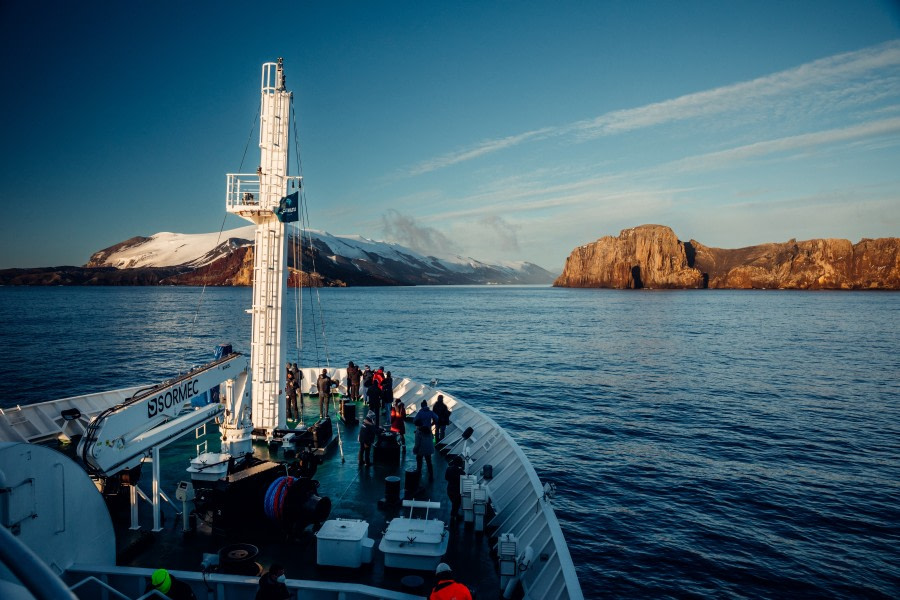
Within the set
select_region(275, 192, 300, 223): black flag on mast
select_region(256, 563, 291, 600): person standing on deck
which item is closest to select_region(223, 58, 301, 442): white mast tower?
select_region(275, 192, 300, 223): black flag on mast

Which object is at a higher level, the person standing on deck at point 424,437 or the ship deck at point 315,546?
the person standing on deck at point 424,437

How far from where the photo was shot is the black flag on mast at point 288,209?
53.9 ft

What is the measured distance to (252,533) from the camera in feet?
35.6

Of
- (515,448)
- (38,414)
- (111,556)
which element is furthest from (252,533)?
(38,414)

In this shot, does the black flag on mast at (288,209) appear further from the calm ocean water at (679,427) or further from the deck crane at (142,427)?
the calm ocean water at (679,427)

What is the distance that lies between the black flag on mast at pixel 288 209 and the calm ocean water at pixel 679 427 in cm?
1387

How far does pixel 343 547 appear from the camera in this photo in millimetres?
9492

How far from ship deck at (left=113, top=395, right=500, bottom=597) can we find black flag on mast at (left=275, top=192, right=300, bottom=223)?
7735mm

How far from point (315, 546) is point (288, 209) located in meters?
10.1

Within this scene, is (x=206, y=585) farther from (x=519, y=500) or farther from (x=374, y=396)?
(x=374, y=396)

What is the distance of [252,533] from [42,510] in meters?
3.98

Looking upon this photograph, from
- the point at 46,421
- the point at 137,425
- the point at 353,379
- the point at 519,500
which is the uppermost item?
the point at 137,425

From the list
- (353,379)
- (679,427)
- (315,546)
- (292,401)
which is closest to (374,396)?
(292,401)

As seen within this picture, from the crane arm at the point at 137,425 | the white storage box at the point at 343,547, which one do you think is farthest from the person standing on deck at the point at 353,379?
the white storage box at the point at 343,547
